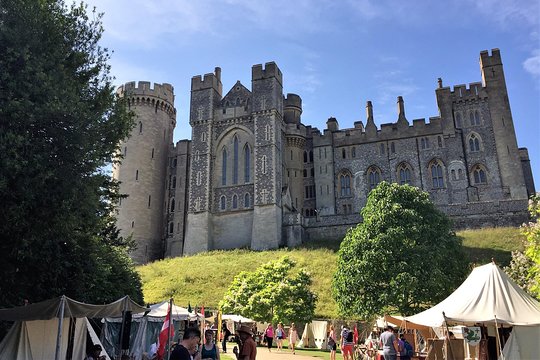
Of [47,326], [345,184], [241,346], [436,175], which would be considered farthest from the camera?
[345,184]

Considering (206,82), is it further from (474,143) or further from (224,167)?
(474,143)

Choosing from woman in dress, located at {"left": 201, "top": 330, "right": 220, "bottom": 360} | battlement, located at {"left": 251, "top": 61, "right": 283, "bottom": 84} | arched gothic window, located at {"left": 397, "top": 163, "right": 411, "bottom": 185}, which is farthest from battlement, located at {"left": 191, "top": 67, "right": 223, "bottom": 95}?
woman in dress, located at {"left": 201, "top": 330, "right": 220, "bottom": 360}

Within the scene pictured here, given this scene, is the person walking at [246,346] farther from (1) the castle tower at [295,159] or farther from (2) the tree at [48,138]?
(1) the castle tower at [295,159]

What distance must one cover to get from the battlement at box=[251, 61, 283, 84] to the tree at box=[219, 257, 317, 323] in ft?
88.3

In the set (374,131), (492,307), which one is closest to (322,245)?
(374,131)

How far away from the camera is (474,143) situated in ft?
154

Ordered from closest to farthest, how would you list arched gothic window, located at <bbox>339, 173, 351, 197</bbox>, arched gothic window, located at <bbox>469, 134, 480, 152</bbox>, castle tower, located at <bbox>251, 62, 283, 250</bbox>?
castle tower, located at <bbox>251, 62, 283, 250</bbox> → arched gothic window, located at <bbox>469, 134, 480, 152</bbox> → arched gothic window, located at <bbox>339, 173, 351, 197</bbox>

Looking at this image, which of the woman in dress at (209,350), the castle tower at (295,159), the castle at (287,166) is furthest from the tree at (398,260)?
the castle tower at (295,159)

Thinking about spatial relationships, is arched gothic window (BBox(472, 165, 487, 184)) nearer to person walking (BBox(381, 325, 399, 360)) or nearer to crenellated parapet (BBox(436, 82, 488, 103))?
crenellated parapet (BBox(436, 82, 488, 103))

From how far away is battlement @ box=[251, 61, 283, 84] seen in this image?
50125 millimetres

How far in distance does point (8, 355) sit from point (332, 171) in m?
42.5

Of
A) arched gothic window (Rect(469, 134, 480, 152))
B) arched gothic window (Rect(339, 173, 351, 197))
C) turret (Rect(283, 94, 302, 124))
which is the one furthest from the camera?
turret (Rect(283, 94, 302, 124))

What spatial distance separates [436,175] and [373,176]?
Result: 21.4 ft

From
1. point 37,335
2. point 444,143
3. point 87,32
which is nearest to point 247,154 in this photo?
point 444,143
